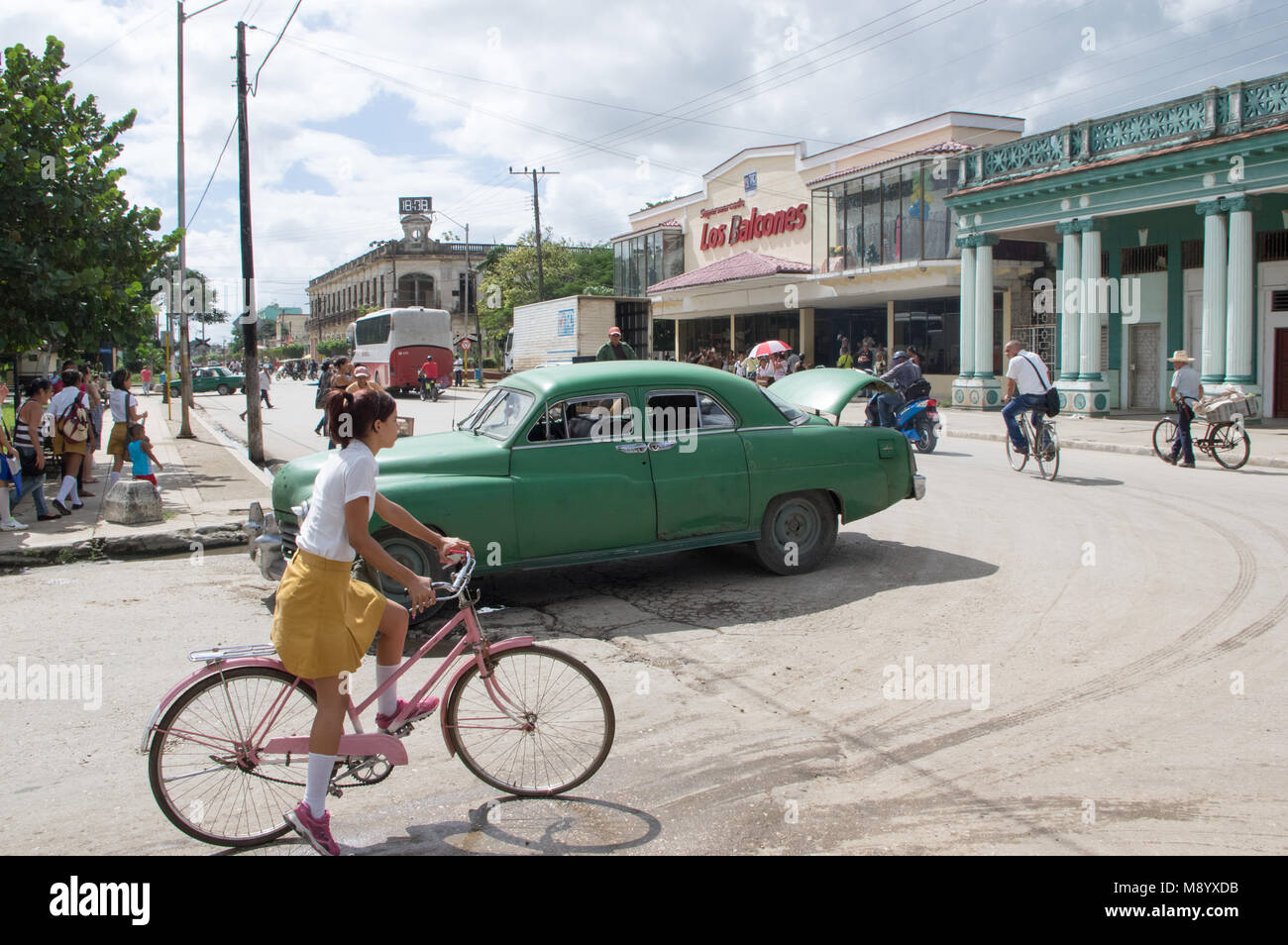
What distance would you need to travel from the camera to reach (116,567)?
9281mm

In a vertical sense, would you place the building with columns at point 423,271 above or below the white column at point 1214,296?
above

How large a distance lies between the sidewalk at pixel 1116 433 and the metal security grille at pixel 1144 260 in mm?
3553

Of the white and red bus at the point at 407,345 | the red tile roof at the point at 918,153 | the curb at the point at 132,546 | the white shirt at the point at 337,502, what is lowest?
the curb at the point at 132,546

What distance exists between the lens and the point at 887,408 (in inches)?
657

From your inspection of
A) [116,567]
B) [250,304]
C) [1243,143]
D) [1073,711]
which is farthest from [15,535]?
[1243,143]

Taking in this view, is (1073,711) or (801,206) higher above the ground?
(801,206)

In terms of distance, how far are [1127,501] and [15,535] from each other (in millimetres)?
11425

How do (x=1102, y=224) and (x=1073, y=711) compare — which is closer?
(x=1073, y=711)

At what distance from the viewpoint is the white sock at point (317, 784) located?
3793 mm

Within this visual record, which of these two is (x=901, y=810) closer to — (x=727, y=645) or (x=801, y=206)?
(x=727, y=645)

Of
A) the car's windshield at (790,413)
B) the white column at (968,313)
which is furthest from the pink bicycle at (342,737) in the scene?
the white column at (968,313)

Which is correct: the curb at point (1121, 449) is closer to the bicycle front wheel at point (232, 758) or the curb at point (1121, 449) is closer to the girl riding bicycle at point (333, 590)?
the girl riding bicycle at point (333, 590)
